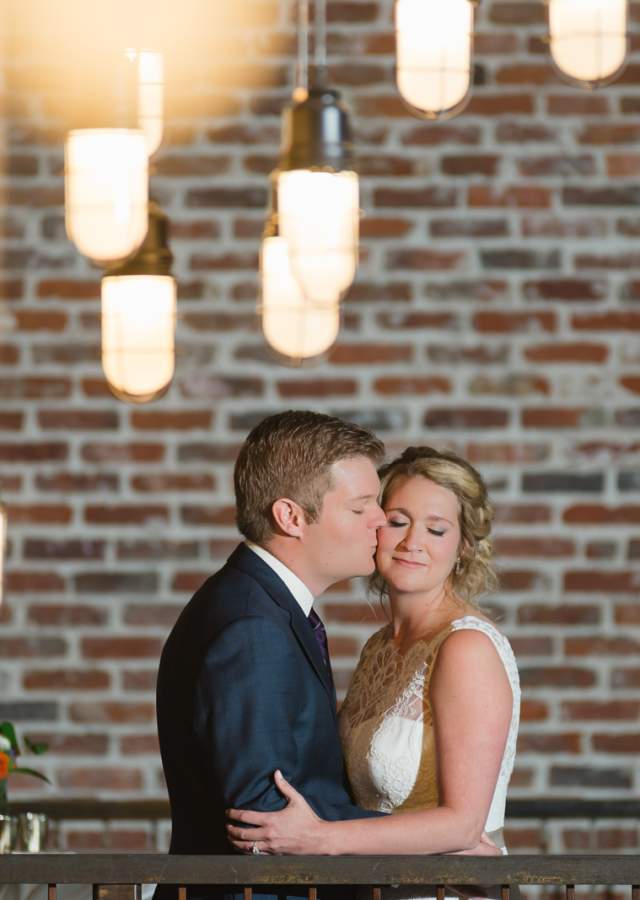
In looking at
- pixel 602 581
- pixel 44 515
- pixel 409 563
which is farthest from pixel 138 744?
pixel 409 563

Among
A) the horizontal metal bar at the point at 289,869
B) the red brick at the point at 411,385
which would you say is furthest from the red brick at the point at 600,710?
the horizontal metal bar at the point at 289,869

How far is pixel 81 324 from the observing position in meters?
4.00

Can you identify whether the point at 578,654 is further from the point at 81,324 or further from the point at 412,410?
the point at 81,324

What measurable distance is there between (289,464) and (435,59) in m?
0.66

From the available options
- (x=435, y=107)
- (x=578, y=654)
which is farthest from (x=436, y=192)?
(x=435, y=107)

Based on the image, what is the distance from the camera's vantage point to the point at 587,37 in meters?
2.43

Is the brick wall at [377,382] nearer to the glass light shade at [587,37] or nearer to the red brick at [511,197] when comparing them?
the red brick at [511,197]

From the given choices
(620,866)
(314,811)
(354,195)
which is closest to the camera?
(620,866)

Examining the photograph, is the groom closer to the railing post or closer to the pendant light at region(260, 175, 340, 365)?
the railing post

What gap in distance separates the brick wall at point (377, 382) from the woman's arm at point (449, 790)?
5.01 feet

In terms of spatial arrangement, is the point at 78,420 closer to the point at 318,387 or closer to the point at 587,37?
the point at 318,387

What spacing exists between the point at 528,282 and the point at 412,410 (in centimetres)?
44

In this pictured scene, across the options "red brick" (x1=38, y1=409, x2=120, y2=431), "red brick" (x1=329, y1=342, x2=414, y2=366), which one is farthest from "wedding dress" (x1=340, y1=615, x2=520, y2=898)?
"red brick" (x1=38, y1=409, x2=120, y2=431)

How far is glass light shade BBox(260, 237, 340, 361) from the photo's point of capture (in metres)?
2.81
